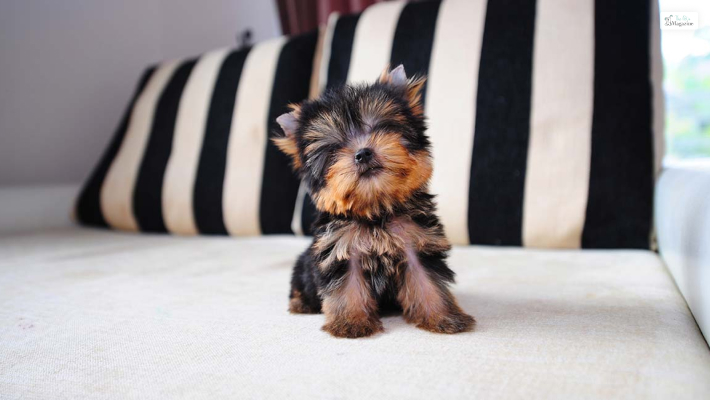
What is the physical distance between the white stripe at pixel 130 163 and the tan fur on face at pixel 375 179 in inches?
67.3

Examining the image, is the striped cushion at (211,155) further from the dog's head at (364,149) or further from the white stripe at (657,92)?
the white stripe at (657,92)

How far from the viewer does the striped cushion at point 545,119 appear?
1.73 meters

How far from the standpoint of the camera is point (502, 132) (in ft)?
6.07

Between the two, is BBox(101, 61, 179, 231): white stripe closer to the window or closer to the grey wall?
the grey wall

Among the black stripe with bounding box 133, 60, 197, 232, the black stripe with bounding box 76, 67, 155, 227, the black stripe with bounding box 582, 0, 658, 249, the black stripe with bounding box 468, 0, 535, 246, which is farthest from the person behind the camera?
the black stripe with bounding box 76, 67, 155, 227

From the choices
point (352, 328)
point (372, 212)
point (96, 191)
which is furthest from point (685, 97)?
point (96, 191)

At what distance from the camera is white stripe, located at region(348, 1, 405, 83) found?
2096mm

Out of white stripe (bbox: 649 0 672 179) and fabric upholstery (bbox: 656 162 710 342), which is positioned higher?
white stripe (bbox: 649 0 672 179)

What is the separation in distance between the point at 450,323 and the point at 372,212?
0.88 feet

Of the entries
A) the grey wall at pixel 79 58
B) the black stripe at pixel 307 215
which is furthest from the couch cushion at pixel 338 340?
the grey wall at pixel 79 58

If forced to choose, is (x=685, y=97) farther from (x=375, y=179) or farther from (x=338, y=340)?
(x=338, y=340)

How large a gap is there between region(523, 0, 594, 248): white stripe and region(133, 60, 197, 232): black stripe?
63.1 inches

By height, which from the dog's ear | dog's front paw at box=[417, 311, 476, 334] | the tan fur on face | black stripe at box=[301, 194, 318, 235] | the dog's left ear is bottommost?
dog's front paw at box=[417, 311, 476, 334]

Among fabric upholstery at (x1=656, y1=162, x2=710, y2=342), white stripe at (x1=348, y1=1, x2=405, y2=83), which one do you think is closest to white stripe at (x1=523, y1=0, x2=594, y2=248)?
fabric upholstery at (x1=656, y1=162, x2=710, y2=342)
